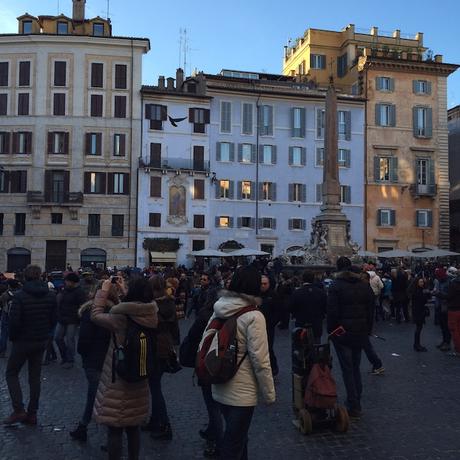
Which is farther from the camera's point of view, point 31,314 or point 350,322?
point 350,322

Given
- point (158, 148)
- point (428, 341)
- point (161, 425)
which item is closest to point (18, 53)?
point (158, 148)

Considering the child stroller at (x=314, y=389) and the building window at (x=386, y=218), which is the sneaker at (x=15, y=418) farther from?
the building window at (x=386, y=218)

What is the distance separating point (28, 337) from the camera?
21.2 feet

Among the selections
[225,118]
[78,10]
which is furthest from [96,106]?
[225,118]

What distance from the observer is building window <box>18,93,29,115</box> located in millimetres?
41156

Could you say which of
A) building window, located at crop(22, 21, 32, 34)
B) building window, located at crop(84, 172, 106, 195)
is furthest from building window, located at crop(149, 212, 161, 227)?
building window, located at crop(22, 21, 32, 34)

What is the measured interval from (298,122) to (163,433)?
4015 cm

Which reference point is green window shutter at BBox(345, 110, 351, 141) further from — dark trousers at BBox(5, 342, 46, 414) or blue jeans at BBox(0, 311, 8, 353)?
dark trousers at BBox(5, 342, 46, 414)

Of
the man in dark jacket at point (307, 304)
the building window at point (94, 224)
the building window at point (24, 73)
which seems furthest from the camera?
A: the building window at point (24, 73)

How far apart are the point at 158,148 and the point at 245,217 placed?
786 centimetres

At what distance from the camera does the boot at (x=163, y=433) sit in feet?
19.3

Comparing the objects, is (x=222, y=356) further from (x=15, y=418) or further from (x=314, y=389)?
(x=15, y=418)

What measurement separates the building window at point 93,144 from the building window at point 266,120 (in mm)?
Result: 11727

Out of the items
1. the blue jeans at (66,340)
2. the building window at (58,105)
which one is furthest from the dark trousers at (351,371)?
the building window at (58,105)
